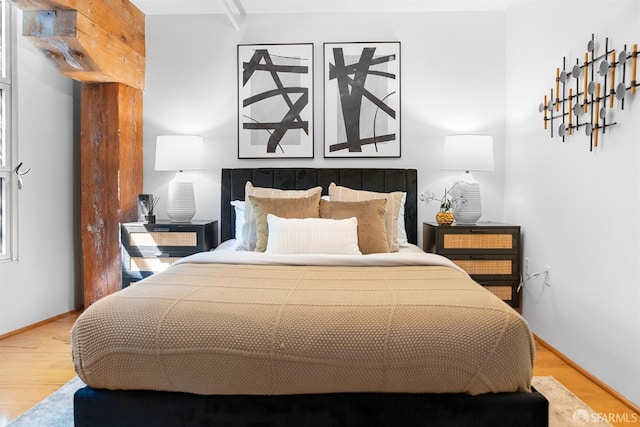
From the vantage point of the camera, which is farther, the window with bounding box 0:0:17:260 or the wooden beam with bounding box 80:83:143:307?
the wooden beam with bounding box 80:83:143:307

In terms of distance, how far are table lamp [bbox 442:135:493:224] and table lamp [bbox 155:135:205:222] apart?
79.2 inches

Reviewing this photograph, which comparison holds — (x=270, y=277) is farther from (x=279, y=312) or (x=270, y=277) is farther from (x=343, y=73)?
(x=343, y=73)

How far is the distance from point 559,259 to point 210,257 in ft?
7.23

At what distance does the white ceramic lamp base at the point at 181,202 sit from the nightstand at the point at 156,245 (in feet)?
0.57

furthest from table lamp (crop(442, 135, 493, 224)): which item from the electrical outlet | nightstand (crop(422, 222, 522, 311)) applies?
the electrical outlet

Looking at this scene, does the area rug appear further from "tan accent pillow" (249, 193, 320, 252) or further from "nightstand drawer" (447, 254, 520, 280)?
"tan accent pillow" (249, 193, 320, 252)

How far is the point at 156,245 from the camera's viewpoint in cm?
368

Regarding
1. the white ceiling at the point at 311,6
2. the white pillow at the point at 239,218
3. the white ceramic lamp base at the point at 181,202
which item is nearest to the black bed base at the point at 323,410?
the white pillow at the point at 239,218

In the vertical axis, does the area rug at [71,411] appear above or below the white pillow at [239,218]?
below

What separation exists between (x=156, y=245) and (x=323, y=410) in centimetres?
241

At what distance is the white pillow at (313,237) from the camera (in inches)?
114

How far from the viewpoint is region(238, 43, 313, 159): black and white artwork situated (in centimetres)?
409

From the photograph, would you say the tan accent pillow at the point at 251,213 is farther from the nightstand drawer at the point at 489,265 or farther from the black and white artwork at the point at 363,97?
the nightstand drawer at the point at 489,265

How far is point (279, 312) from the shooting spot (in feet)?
5.72
